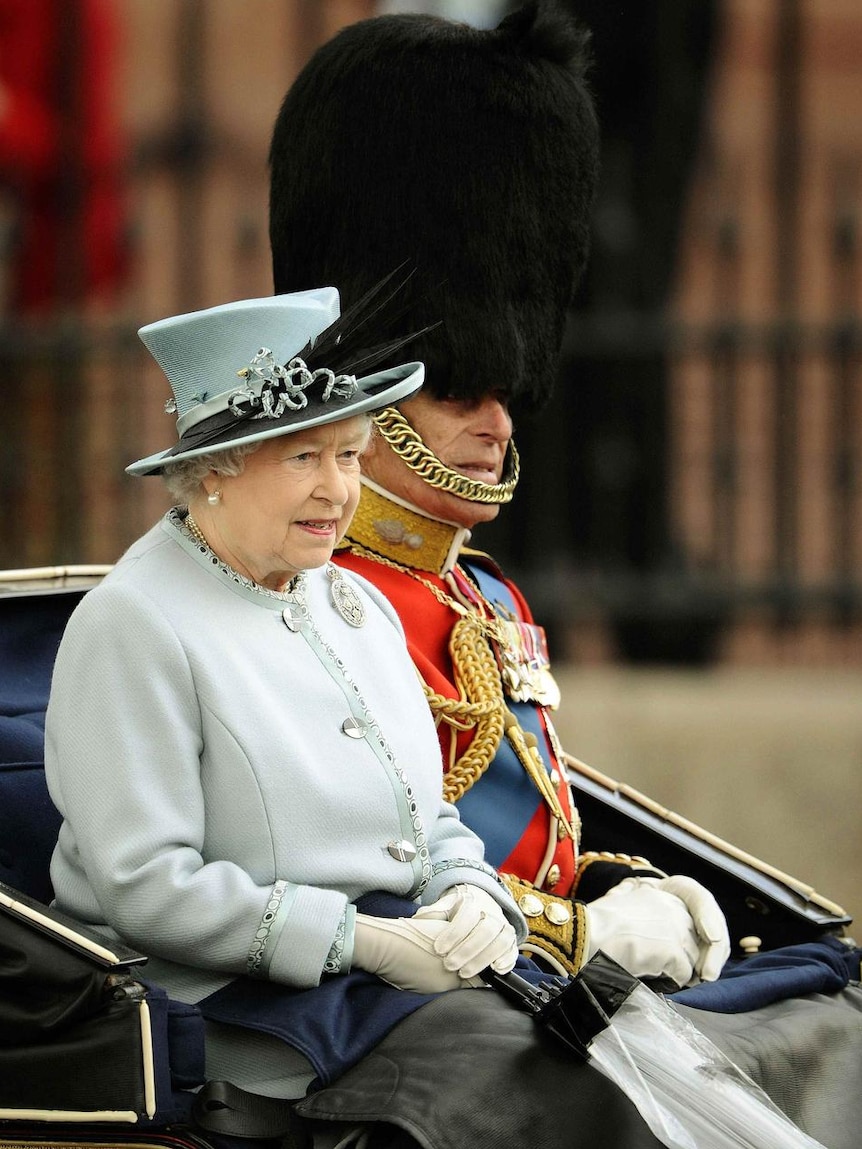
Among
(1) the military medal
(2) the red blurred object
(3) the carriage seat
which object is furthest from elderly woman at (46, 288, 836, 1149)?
(2) the red blurred object

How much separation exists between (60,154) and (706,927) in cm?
510

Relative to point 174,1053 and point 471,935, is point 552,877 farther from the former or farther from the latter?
point 174,1053

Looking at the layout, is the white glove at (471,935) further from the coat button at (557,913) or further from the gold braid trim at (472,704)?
the gold braid trim at (472,704)

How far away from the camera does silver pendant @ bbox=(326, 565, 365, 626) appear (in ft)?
9.79

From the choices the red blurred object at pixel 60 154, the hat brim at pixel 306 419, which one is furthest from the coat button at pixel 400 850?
the red blurred object at pixel 60 154

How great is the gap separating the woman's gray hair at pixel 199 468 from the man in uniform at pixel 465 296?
64cm

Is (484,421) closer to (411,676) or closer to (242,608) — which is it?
(411,676)

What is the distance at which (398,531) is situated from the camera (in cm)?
343

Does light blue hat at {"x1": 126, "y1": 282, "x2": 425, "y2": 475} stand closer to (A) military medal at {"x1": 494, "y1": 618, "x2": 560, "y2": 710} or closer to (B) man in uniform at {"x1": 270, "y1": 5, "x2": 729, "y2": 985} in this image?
A: (B) man in uniform at {"x1": 270, "y1": 5, "x2": 729, "y2": 985}

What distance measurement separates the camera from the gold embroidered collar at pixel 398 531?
3.41 meters

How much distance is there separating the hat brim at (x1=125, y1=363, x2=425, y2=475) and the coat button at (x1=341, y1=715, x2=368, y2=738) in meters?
0.39

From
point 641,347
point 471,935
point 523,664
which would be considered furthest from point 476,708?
point 641,347

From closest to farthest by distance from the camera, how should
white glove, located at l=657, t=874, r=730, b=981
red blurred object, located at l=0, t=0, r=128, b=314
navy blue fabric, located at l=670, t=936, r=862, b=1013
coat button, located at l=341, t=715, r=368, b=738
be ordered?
coat button, located at l=341, t=715, r=368, b=738
navy blue fabric, located at l=670, t=936, r=862, b=1013
white glove, located at l=657, t=874, r=730, b=981
red blurred object, located at l=0, t=0, r=128, b=314

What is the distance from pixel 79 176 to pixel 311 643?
201 inches
